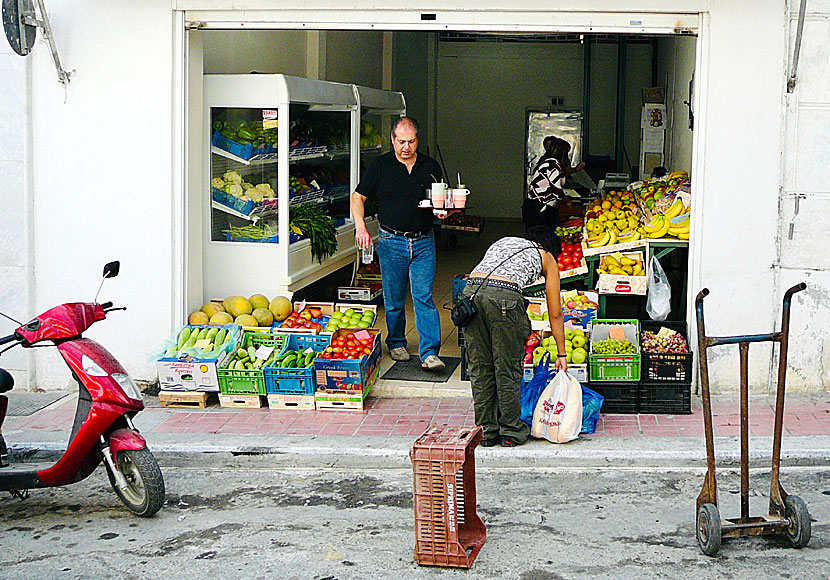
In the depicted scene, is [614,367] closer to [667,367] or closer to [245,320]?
[667,367]

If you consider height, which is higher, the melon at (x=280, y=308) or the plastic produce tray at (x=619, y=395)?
the melon at (x=280, y=308)

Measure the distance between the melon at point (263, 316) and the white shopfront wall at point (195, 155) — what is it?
595 mm

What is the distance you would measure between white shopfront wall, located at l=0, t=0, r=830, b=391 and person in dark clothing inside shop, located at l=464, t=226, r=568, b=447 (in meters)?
1.85

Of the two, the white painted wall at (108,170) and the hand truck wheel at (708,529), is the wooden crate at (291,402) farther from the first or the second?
the hand truck wheel at (708,529)

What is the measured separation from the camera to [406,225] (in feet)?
27.6

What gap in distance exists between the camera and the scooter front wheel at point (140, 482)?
5.59 metres

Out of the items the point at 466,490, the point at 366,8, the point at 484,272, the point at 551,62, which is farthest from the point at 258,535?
the point at 551,62

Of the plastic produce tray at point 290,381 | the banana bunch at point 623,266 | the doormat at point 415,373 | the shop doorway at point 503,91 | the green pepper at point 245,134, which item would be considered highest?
the shop doorway at point 503,91

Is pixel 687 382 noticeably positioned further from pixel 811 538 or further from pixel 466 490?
pixel 466 490

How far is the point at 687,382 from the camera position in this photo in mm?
7586

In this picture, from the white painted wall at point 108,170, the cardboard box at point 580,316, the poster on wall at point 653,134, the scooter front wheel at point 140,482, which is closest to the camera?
the scooter front wheel at point 140,482

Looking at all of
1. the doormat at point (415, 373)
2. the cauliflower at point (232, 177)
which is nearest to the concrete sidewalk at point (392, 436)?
the doormat at point (415, 373)

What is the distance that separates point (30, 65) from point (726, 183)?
5.41 m

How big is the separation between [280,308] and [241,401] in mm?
1113
